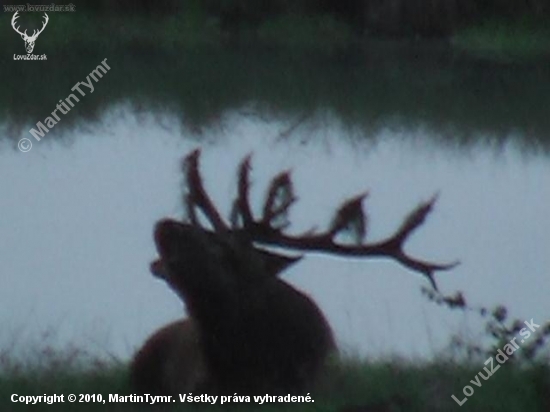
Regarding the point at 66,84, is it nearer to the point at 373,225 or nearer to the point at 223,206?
the point at 223,206

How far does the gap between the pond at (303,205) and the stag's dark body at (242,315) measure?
0.04 m

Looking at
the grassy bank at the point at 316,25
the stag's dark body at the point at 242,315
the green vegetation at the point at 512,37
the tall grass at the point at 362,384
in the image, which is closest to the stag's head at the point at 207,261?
the stag's dark body at the point at 242,315

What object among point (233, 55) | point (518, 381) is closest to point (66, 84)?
point (233, 55)

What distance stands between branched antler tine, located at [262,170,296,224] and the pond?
0.02m

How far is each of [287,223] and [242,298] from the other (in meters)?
0.20

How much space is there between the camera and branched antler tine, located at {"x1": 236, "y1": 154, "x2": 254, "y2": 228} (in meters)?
4.20

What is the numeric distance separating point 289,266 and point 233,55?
1.67 feet

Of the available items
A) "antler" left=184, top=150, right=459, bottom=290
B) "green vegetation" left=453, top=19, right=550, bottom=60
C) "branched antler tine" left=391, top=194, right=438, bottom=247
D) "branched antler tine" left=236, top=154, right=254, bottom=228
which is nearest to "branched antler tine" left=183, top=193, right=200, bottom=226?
"antler" left=184, top=150, right=459, bottom=290

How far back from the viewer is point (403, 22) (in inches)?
169

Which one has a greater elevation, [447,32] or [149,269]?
[447,32]

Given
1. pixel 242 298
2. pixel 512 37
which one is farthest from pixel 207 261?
pixel 512 37

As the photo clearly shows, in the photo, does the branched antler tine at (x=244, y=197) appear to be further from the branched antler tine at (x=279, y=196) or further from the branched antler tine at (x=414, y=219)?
the branched antler tine at (x=414, y=219)

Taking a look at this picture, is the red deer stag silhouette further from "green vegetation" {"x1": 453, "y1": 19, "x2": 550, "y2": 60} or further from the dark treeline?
"green vegetation" {"x1": 453, "y1": 19, "x2": 550, "y2": 60}

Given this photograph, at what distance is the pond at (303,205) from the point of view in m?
4.20
